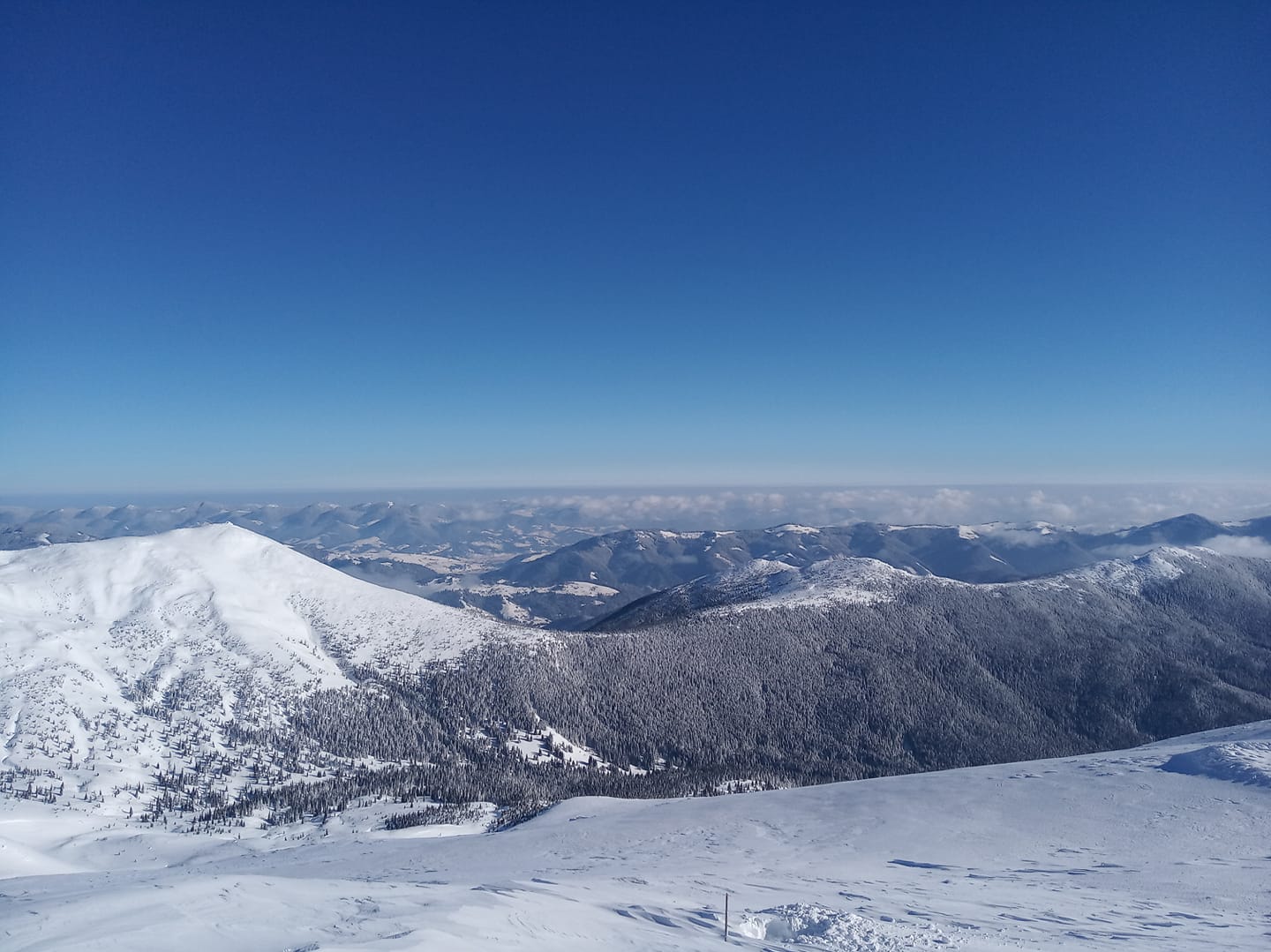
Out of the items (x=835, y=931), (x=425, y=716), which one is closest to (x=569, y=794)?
(x=425, y=716)

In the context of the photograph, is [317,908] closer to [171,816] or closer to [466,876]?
[466,876]

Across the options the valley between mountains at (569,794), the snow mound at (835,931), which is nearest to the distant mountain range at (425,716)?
the valley between mountains at (569,794)

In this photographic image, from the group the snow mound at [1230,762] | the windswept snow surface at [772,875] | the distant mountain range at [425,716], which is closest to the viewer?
the windswept snow surface at [772,875]

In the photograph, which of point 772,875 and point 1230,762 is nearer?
point 772,875

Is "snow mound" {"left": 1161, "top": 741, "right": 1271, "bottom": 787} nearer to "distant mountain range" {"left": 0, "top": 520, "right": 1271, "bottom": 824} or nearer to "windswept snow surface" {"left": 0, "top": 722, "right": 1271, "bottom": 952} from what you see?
"windswept snow surface" {"left": 0, "top": 722, "right": 1271, "bottom": 952}

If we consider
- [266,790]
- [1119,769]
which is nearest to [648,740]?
[266,790]

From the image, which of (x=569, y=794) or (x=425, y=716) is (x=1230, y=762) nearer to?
(x=569, y=794)

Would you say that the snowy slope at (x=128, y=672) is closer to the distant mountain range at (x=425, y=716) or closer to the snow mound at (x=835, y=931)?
the distant mountain range at (x=425, y=716)
